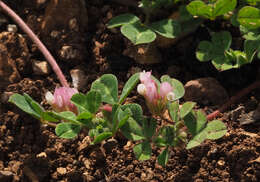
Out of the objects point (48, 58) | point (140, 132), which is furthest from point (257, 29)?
point (48, 58)

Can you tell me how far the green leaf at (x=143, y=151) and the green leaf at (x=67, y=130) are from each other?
37 cm

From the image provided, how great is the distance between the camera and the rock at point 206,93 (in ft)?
9.14

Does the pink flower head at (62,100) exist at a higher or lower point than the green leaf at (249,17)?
lower

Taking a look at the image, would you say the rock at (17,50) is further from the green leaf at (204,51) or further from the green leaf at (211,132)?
the green leaf at (211,132)

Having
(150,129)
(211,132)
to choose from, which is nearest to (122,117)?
(150,129)

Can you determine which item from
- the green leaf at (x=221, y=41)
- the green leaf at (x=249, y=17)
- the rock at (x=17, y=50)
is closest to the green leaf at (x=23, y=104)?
the rock at (x=17, y=50)

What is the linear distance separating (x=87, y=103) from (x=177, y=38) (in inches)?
42.3

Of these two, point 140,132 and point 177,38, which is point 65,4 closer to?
point 177,38

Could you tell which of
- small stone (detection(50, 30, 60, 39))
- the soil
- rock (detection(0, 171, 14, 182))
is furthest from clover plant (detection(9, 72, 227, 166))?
Answer: small stone (detection(50, 30, 60, 39))

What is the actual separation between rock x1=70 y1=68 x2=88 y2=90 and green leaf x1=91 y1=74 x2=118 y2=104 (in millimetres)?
431

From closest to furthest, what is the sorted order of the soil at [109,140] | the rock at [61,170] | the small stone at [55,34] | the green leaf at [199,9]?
1. the soil at [109,140]
2. the rock at [61,170]
3. the green leaf at [199,9]
4. the small stone at [55,34]

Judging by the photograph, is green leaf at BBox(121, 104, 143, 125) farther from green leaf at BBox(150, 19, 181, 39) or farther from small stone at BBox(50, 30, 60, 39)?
small stone at BBox(50, 30, 60, 39)

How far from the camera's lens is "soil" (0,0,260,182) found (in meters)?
2.44

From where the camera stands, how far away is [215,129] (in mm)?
2344
